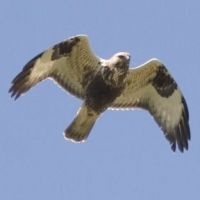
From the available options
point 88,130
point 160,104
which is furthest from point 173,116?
point 88,130

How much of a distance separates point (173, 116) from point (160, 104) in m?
0.35

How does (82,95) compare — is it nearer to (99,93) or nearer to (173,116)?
(99,93)

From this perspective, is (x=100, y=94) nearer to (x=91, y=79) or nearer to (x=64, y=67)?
(x=91, y=79)

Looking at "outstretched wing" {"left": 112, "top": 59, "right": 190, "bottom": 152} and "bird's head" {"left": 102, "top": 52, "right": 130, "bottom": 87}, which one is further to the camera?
"outstretched wing" {"left": 112, "top": 59, "right": 190, "bottom": 152}

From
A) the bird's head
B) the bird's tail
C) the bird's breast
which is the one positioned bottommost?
the bird's tail

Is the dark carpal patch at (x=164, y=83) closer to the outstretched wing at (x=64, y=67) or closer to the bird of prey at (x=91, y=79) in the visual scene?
the bird of prey at (x=91, y=79)

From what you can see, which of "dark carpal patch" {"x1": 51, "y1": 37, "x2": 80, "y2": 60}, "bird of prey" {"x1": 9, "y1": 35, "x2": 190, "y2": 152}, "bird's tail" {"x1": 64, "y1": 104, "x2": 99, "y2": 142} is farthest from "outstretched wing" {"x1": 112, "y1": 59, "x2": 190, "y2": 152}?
"dark carpal patch" {"x1": 51, "y1": 37, "x2": 80, "y2": 60}

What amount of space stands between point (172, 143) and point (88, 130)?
1.76 meters

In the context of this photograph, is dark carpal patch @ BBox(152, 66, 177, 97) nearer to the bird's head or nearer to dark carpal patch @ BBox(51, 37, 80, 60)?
the bird's head

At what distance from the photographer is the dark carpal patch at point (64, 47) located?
2553cm

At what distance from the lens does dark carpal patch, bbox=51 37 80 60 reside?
2553 cm

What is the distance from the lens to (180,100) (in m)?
26.7

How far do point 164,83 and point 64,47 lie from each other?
2193 millimetres

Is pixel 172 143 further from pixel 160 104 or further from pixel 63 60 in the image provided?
pixel 63 60
